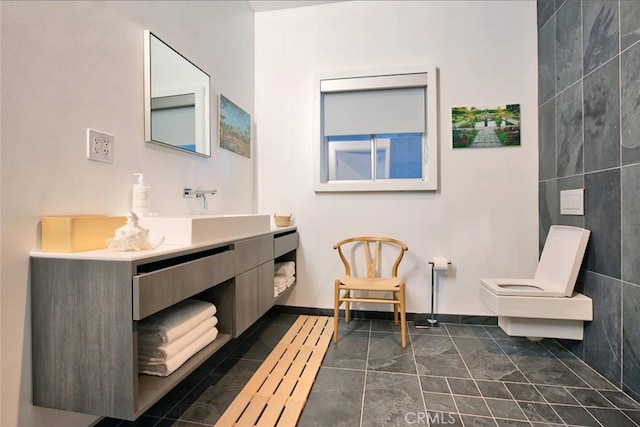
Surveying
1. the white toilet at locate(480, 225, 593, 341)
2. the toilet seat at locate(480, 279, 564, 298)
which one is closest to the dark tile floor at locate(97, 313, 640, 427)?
the white toilet at locate(480, 225, 593, 341)

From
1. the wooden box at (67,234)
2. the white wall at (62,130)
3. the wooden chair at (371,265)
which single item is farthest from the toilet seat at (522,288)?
the wooden box at (67,234)

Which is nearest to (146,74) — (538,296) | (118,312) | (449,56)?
(118,312)

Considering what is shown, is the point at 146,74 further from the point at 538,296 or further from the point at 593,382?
the point at 593,382

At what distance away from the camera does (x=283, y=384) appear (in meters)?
1.72

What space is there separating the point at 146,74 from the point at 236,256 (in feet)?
3.36

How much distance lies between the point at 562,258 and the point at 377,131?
5.33ft

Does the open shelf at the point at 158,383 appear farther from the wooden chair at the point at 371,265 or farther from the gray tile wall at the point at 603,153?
the gray tile wall at the point at 603,153

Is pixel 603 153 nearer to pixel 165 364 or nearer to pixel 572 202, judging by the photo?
pixel 572 202

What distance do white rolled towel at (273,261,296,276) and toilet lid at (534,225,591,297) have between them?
183 centimetres

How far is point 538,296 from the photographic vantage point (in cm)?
195

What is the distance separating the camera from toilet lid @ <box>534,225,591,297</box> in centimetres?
195

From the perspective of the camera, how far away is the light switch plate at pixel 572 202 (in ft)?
6.62

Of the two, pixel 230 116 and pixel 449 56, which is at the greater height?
pixel 449 56

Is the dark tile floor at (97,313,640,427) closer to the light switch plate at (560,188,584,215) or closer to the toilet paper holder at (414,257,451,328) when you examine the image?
the toilet paper holder at (414,257,451,328)
